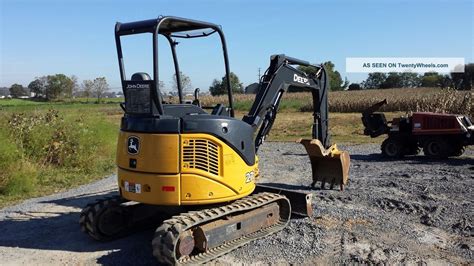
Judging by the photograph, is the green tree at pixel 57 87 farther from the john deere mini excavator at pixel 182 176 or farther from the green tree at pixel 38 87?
the john deere mini excavator at pixel 182 176

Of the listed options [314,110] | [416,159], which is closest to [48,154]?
[314,110]

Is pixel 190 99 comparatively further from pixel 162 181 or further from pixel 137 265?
pixel 137 265

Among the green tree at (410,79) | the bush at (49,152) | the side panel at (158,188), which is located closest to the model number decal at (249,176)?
the side panel at (158,188)

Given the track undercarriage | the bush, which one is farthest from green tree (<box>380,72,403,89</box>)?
the track undercarriage

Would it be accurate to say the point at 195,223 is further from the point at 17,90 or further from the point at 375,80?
the point at 17,90

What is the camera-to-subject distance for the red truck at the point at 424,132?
12.8 m

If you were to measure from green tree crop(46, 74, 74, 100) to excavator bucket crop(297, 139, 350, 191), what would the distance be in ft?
269

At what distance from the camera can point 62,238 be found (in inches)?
256

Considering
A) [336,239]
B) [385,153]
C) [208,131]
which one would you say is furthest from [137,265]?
A: [385,153]

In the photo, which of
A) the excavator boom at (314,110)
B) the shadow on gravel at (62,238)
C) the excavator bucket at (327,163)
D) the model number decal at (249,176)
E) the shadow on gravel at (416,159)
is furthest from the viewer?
the shadow on gravel at (416,159)

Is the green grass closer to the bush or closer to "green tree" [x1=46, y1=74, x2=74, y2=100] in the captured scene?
the bush

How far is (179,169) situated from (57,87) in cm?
8583

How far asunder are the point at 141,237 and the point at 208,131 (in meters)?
2.09

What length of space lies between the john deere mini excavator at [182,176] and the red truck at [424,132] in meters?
8.10
